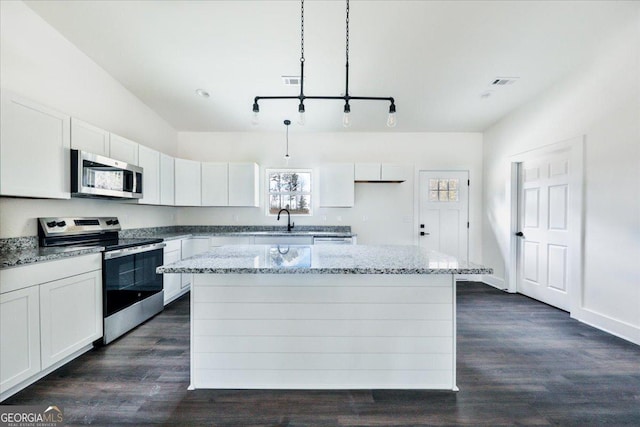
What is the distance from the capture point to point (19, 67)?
7.36ft

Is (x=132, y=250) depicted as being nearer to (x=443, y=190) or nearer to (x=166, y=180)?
(x=166, y=180)

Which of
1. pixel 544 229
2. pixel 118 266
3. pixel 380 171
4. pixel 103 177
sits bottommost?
pixel 118 266

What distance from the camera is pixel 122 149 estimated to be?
121 inches

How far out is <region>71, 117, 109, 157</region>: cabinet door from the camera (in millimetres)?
2451

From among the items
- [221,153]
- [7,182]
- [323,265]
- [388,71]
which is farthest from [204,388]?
[221,153]

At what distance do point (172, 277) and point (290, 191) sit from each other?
234cm

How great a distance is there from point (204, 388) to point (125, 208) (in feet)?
8.95

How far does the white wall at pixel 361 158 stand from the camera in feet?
15.9

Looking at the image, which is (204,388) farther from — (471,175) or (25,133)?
(471,175)

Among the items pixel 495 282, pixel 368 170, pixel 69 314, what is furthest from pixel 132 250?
pixel 495 282

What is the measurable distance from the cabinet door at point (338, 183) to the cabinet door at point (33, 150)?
10.5 feet

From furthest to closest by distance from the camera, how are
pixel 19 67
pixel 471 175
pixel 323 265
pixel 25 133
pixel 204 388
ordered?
pixel 471 175 < pixel 19 67 < pixel 25 133 < pixel 204 388 < pixel 323 265

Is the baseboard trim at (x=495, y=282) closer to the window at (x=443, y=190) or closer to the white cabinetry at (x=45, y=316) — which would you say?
the window at (x=443, y=190)

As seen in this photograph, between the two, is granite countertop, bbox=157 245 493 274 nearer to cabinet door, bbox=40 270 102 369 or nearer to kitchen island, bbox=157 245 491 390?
kitchen island, bbox=157 245 491 390
